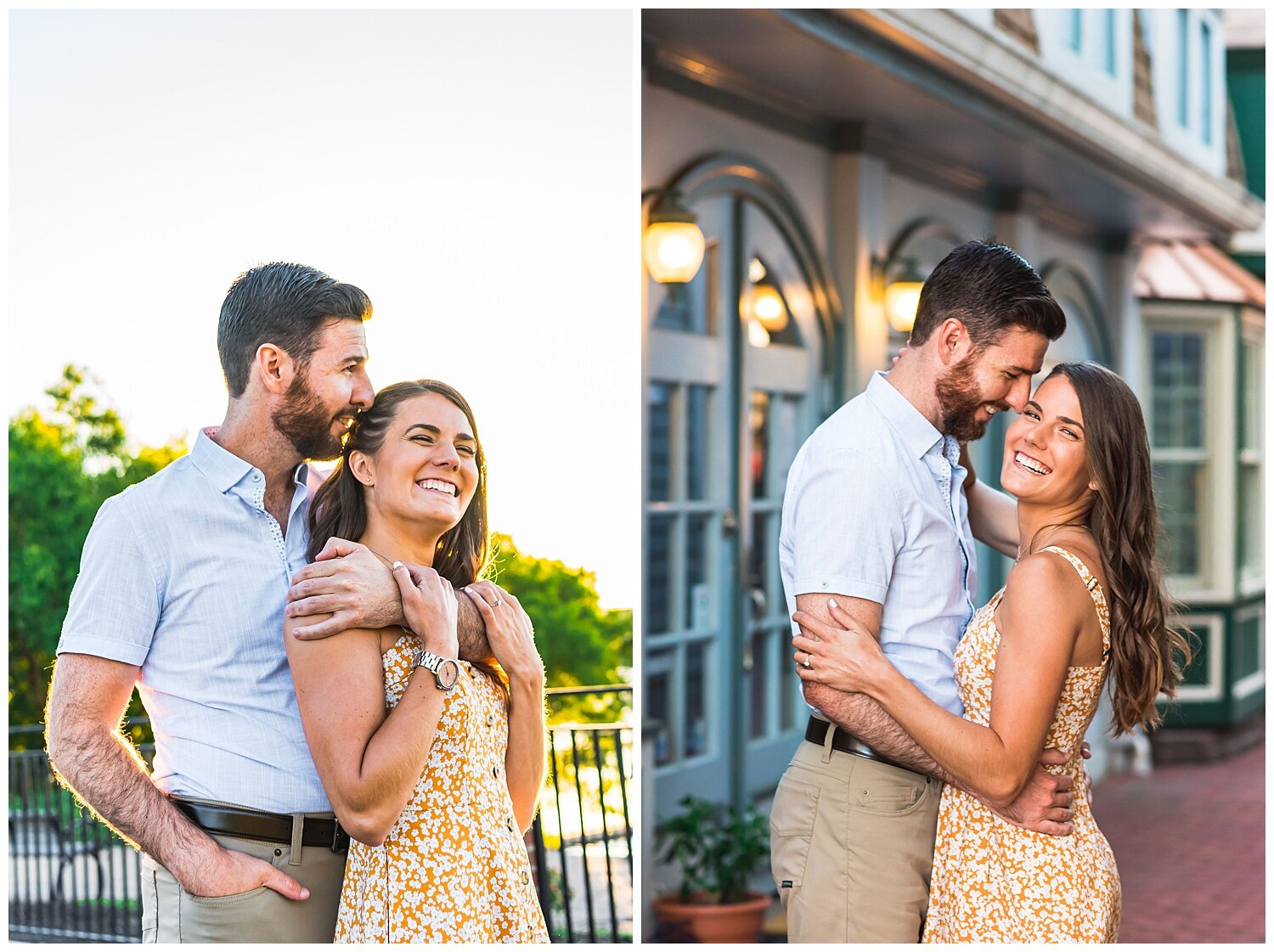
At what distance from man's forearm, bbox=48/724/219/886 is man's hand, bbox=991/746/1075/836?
1.38m

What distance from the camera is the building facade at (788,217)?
4.88 m

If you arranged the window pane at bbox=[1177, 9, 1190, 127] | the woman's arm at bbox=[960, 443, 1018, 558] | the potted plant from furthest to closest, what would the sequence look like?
the window pane at bbox=[1177, 9, 1190, 127] → the potted plant → the woman's arm at bbox=[960, 443, 1018, 558]

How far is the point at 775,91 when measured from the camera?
5398 mm

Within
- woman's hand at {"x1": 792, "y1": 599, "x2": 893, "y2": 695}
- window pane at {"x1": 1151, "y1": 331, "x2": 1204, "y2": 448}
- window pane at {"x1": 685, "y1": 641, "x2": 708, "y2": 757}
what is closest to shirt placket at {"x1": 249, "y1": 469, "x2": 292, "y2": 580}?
woman's hand at {"x1": 792, "y1": 599, "x2": 893, "y2": 695}

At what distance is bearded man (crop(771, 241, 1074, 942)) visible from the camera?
8.13 feet

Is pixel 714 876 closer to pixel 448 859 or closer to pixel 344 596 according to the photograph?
pixel 448 859

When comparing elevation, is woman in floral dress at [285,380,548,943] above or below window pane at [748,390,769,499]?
below

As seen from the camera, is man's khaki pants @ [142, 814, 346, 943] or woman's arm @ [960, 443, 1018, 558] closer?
man's khaki pants @ [142, 814, 346, 943]

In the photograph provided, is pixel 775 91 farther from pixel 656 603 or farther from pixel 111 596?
pixel 111 596

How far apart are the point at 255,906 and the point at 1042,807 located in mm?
1368

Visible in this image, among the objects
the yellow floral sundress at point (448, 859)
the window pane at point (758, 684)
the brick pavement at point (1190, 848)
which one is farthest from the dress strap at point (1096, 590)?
the brick pavement at point (1190, 848)

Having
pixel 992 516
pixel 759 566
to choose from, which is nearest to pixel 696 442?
pixel 759 566

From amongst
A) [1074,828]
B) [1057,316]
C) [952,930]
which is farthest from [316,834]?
[1057,316]

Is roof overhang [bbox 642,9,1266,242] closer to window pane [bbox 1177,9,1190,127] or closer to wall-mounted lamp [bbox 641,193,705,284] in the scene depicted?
wall-mounted lamp [bbox 641,193,705,284]
